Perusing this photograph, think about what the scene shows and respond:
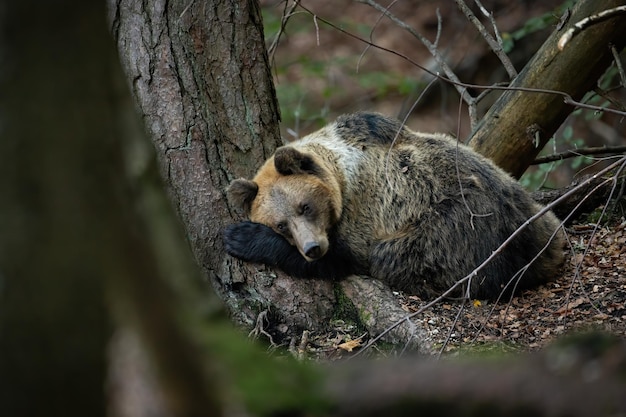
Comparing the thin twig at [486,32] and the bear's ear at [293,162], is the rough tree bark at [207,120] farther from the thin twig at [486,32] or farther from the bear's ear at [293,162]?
the thin twig at [486,32]

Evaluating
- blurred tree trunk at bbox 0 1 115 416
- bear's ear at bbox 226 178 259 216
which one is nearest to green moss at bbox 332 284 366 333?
bear's ear at bbox 226 178 259 216

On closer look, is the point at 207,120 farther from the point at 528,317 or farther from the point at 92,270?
the point at 92,270

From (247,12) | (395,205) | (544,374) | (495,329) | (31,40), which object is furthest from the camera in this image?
(395,205)

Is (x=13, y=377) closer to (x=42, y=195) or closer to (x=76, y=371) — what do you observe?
(x=76, y=371)

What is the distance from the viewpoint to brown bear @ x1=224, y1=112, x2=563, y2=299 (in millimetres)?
5855

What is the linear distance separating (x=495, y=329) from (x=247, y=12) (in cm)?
297

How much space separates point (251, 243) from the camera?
564 cm

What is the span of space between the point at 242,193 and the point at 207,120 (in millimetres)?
598

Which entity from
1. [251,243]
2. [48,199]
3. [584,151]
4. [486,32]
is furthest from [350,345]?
[48,199]

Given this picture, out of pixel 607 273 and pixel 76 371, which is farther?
pixel 607 273

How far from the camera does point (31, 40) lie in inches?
81.0

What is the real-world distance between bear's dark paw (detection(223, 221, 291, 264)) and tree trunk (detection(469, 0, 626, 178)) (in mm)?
2098

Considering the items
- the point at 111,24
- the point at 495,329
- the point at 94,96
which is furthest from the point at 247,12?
the point at 94,96

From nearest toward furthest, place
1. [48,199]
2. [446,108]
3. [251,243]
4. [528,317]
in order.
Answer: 1. [48,199]
2. [528,317]
3. [251,243]
4. [446,108]
